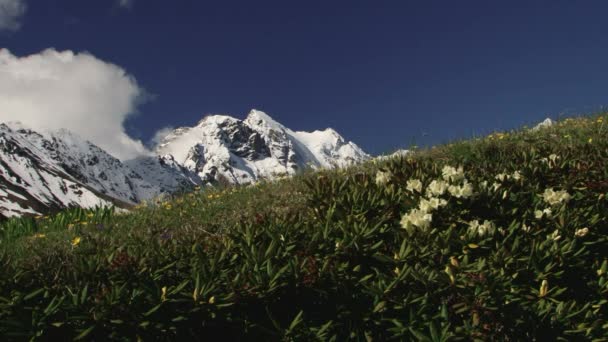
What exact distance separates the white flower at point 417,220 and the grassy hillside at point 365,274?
0.04ft

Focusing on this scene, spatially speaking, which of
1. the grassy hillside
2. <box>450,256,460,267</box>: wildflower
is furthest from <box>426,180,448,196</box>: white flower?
<box>450,256,460,267</box>: wildflower

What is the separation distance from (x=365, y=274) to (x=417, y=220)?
73 cm

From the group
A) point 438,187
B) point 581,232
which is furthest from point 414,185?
point 581,232

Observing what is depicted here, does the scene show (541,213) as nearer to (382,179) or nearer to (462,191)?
(462,191)

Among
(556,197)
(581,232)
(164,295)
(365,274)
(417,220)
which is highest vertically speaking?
(556,197)

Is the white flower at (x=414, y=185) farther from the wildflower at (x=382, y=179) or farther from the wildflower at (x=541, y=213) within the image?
the wildflower at (x=541, y=213)

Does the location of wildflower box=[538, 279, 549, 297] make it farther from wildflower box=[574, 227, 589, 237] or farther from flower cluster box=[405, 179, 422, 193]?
flower cluster box=[405, 179, 422, 193]

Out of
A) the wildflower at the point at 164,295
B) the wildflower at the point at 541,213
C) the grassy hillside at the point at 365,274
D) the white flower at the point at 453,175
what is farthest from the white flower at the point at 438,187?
the wildflower at the point at 164,295

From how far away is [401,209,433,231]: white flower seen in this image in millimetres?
4727

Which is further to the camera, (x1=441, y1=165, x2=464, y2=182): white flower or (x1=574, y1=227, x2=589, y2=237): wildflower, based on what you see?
(x1=441, y1=165, x2=464, y2=182): white flower

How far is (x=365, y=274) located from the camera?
4.58 m

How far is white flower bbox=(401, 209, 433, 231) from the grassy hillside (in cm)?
1

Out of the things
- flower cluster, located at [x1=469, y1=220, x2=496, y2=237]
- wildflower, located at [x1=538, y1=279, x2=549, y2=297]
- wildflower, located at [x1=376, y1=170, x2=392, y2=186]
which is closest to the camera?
wildflower, located at [x1=538, y1=279, x2=549, y2=297]

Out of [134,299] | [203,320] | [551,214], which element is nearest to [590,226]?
[551,214]
